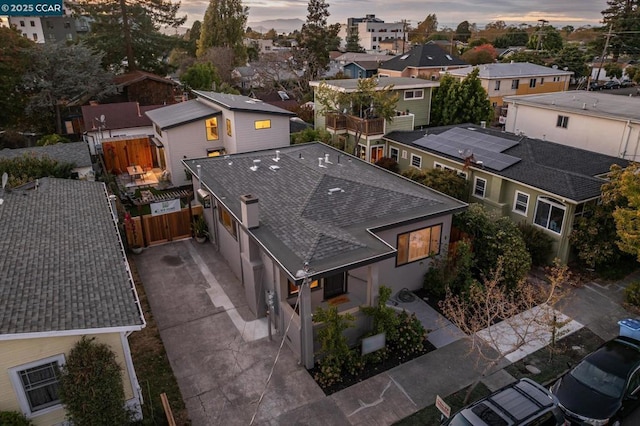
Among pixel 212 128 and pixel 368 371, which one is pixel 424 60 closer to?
pixel 212 128

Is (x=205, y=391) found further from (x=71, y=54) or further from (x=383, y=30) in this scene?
(x=383, y=30)

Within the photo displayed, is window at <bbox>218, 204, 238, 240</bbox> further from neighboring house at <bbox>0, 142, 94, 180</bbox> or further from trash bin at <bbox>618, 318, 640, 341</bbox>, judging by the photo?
trash bin at <bbox>618, 318, 640, 341</bbox>

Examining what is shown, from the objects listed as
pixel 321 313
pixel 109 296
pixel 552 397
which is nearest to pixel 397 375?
pixel 321 313

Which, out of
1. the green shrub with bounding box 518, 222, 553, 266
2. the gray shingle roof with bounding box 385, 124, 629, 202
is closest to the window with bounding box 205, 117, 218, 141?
the gray shingle roof with bounding box 385, 124, 629, 202

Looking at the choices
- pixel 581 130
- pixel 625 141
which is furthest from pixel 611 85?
pixel 625 141

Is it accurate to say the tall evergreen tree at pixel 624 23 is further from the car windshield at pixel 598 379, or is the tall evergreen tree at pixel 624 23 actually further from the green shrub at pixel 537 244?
the car windshield at pixel 598 379
